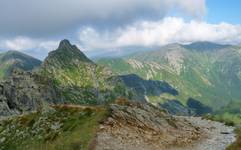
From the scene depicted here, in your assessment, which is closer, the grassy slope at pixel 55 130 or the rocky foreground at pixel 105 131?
the rocky foreground at pixel 105 131

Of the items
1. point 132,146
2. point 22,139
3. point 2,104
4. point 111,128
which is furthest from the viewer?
point 2,104

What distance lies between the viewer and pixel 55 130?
59750 millimetres

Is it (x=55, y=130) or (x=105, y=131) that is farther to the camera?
(x=55, y=130)

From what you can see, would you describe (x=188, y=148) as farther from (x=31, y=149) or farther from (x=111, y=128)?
(x=31, y=149)

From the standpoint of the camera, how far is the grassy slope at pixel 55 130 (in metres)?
53.0

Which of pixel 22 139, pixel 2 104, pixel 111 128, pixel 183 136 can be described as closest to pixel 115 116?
pixel 111 128

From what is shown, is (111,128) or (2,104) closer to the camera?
(111,128)

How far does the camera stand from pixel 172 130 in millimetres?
64625

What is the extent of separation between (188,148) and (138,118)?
9.98 metres

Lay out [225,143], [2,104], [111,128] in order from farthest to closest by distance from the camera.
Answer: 1. [2,104]
2. [225,143]
3. [111,128]

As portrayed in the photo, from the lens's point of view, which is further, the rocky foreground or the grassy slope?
the grassy slope

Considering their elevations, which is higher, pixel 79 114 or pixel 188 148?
pixel 79 114

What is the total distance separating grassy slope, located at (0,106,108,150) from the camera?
53.0 m

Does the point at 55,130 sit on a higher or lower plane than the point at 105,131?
lower
